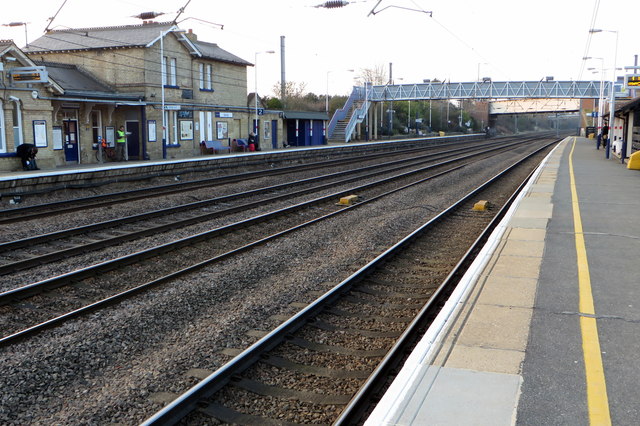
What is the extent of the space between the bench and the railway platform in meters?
28.2

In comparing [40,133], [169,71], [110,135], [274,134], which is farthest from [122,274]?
[274,134]

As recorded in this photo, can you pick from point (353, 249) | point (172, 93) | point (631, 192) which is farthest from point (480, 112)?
point (353, 249)

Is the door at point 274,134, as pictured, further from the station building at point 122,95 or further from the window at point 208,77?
the window at point 208,77

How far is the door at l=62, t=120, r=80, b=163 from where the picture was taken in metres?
A: 28.2

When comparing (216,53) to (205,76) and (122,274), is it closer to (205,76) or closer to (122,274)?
(205,76)

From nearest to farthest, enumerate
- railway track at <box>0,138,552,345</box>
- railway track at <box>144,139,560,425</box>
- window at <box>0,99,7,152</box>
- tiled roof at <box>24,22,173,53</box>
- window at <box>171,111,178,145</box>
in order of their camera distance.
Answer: railway track at <box>144,139,560,425</box>
railway track at <box>0,138,552,345</box>
window at <box>0,99,7,152</box>
tiled roof at <box>24,22,173,53</box>
window at <box>171,111,178,145</box>

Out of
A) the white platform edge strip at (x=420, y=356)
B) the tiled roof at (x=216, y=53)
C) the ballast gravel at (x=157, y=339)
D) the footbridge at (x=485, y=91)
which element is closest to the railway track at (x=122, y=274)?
the ballast gravel at (x=157, y=339)

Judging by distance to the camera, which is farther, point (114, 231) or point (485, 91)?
point (485, 91)

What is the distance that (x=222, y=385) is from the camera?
17.1ft

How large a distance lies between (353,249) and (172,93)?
2698 cm

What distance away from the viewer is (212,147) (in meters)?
37.4

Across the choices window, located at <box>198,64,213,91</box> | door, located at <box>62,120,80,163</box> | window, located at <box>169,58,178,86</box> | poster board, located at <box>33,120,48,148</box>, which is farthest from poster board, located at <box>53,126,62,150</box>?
window, located at <box>198,64,213,91</box>

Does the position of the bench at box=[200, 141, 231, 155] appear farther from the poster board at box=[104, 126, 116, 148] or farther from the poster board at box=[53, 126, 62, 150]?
the poster board at box=[53, 126, 62, 150]

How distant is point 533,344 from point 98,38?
34.6 m
